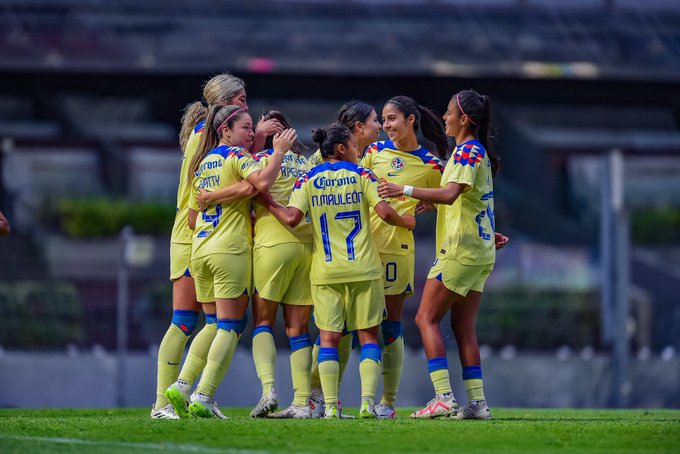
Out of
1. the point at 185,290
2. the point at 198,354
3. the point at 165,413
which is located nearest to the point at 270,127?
the point at 185,290

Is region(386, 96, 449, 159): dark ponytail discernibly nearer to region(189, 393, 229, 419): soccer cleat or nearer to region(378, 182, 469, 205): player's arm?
region(378, 182, 469, 205): player's arm

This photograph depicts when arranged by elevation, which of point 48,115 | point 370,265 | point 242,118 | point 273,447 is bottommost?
point 273,447

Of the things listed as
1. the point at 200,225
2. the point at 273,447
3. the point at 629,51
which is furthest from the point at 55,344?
the point at 629,51

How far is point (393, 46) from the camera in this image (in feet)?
80.3

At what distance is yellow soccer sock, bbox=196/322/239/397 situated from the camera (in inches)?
320

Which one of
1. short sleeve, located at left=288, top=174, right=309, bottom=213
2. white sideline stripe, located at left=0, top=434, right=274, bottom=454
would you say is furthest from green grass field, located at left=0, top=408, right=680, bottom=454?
short sleeve, located at left=288, top=174, right=309, bottom=213

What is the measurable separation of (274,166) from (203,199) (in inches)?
20.2

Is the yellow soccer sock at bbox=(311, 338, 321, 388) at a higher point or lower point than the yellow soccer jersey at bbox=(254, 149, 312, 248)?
lower

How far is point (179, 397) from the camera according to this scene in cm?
803

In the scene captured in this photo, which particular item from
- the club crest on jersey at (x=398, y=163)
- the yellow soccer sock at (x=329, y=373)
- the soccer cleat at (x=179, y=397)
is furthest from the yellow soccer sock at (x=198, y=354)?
the club crest on jersey at (x=398, y=163)

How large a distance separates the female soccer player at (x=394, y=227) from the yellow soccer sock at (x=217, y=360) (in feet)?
3.49

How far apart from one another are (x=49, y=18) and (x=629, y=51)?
10982mm

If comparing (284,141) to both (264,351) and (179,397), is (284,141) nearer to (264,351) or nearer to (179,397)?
(264,351)

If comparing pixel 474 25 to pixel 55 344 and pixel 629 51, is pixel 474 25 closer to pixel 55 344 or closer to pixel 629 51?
pixel 629 51
